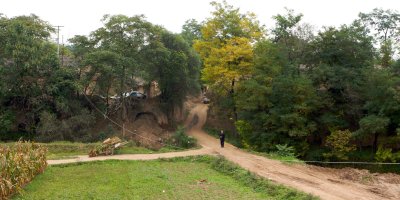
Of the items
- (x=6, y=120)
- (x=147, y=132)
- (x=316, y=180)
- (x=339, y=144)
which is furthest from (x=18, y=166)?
(x=339, y=144)

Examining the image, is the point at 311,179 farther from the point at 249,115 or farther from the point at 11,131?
the point at 11,131

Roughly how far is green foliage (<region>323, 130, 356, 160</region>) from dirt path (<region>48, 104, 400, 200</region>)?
302 centimetres

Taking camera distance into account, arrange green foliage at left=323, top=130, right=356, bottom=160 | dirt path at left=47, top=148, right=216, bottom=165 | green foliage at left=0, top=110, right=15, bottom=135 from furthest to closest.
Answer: green foliage at left=0, top=110, right=15, bottom=135, green foliage at left=323, top=130, right=356, bottom=160, dirt path at left=47, top=148, right=216, bottom=165

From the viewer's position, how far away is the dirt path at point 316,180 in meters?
17.5

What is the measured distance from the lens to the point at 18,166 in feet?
54.4

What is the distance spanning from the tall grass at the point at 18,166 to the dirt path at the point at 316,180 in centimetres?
1043

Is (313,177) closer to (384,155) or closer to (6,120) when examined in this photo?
(384,155)

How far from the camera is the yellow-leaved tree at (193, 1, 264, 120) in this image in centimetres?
3353

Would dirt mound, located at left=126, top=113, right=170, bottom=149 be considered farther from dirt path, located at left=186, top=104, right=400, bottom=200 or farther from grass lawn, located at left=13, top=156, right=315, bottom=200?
grass lawn, located at left=13, top=156, right=315, bottom=200

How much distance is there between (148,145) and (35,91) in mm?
10559

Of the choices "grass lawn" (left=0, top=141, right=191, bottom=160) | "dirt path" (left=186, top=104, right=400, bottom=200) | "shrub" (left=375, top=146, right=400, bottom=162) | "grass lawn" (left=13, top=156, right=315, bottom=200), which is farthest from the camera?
"shrub" (left=375, top=146, right=400, bottom=162)

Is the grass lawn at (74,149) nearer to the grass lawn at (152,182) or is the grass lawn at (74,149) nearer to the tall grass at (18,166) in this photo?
the grass lawn at (152,182)

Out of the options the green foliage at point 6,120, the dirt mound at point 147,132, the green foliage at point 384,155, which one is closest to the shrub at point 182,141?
the dirt mound at point 147,132

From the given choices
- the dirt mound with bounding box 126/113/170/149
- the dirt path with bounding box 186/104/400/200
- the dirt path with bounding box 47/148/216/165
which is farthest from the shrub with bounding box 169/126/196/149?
the dirt path with bounding box 186/104/400/200
